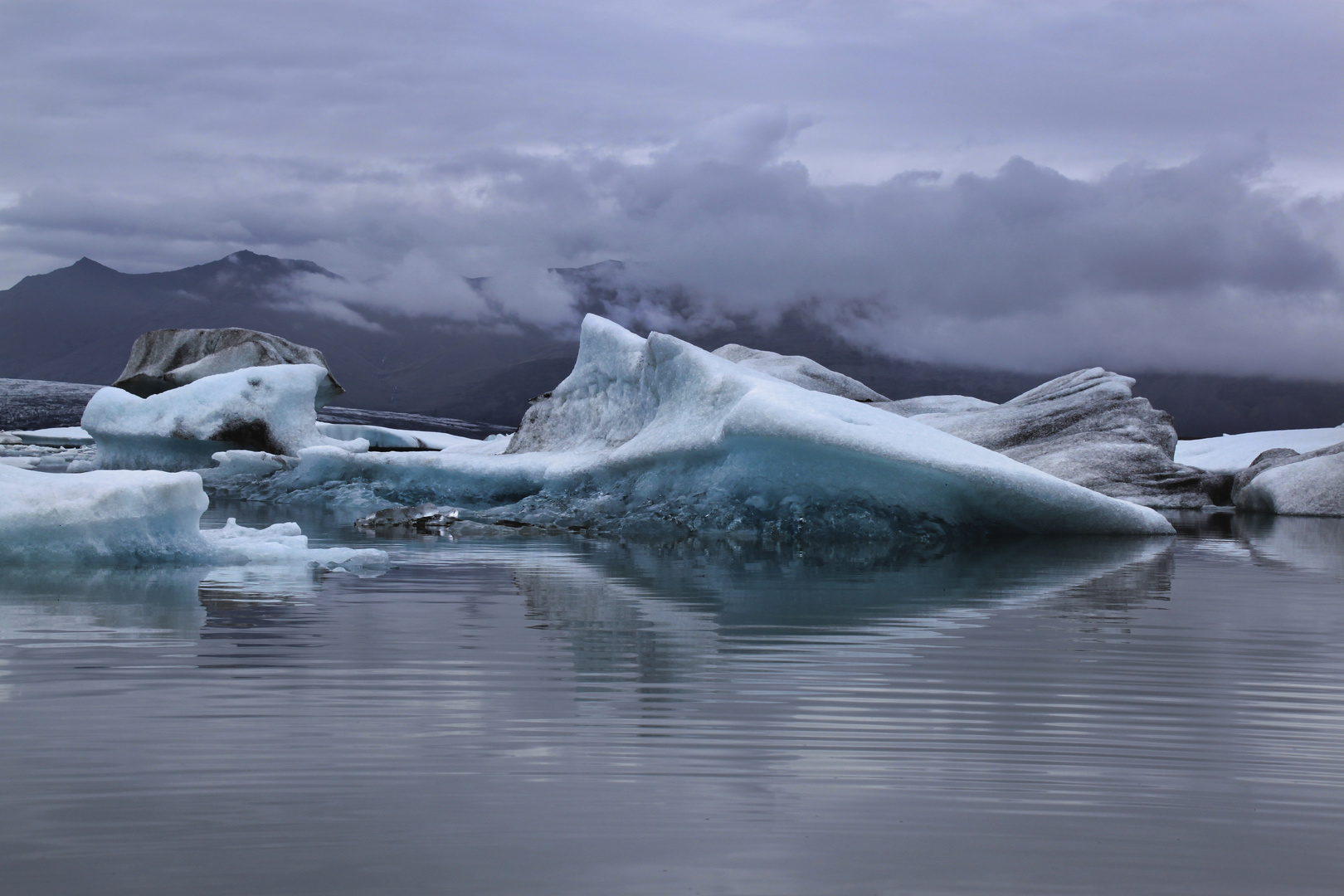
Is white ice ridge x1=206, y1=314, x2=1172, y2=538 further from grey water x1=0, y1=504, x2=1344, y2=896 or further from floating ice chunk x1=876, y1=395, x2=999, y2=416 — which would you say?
floating ice chunk x1=876, y1=395, x2=999, y2=416

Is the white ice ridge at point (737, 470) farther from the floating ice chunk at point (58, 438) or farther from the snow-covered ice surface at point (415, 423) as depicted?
the snow-covered ice surface at point (415, 423)

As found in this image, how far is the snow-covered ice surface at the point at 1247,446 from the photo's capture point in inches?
914

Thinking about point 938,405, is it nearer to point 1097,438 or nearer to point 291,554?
point 1097,438

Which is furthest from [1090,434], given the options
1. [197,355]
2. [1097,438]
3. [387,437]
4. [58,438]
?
[58,438]

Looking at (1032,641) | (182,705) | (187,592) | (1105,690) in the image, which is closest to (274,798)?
(182,705)

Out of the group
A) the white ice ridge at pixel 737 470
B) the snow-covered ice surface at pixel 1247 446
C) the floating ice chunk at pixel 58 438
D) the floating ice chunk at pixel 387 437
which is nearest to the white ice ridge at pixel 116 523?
the white ice ridge at pixel 737 470

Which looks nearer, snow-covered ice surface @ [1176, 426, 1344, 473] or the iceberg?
the iceberg

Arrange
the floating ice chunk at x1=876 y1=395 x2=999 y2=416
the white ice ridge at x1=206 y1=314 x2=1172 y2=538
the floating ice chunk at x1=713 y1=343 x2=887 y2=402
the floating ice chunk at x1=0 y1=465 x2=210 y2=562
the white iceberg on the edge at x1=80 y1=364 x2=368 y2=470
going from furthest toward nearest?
the floating ice chunk at x1=876 y1=395 x2=999 y2=416, the floating ice chunk at x1=713 y1=343 x2=887 y2=402, the white iceberg on the edge at x1=80 y1=364 x2=368 y2=470, the white ice ridge at x1=206 y1=314 x2=1172 y2=538, the floating ice chunk at x1=0 y1=465 x2=210 y2=562

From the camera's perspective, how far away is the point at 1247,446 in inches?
970

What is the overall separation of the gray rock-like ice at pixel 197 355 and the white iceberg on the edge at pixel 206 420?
5.01m

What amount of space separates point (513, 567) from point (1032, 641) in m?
3.44

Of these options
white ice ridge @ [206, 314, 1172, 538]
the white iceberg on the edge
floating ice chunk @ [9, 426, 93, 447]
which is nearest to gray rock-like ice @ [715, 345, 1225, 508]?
white ice ridge @ [206, 314, 1172, 538]

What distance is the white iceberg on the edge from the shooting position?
17562 millimetres

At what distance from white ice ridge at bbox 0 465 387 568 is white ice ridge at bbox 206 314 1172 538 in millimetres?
3515
